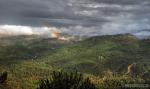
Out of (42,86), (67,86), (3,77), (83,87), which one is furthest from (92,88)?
(3,77)

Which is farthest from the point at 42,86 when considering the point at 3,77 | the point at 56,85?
the point at 3,77

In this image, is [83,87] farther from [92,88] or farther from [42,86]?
[42,86]

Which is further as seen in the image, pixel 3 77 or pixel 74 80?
pixel 3 77

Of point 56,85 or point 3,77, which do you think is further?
point 3,77

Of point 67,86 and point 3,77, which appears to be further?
point 3,77

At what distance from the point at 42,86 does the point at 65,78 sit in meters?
4.76

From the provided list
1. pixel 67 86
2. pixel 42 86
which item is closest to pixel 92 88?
pixel 67 86

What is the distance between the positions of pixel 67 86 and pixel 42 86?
5100mm

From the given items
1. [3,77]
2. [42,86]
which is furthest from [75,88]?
[3,77]

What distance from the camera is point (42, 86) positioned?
61219 millimetres

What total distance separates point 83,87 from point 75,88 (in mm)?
3170

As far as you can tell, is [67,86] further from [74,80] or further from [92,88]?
[92,88]

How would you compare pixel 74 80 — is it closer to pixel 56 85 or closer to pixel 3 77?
pixel 56 85

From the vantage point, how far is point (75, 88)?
59625 mm
